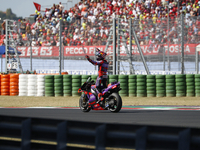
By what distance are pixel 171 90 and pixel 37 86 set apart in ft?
18.5

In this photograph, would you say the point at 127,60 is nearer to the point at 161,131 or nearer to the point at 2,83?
the point at 2,83

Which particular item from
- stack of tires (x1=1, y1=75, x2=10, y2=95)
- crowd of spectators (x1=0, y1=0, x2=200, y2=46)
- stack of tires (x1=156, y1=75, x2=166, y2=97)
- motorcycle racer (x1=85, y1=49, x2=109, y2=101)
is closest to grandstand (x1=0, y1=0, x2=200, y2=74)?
crowd of spectators (x1=0, y1=0, x2=200, y2=46)

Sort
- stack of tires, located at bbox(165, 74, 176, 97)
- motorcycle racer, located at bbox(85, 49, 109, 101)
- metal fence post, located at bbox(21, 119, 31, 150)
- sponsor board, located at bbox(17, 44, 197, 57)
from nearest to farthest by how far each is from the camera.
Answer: metal fence post, located at bbox(21, 119, 31, 150)
motorcycle racer, located at bbox(85, 49, 109, 101)
stack of tires, located at bbox(165, 74, 176, 97)
sponsor board, located at bbox(17, 44, 197, 57)

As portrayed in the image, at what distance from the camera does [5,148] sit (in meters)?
3.49

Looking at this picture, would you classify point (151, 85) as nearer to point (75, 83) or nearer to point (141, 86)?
point (141, 86)

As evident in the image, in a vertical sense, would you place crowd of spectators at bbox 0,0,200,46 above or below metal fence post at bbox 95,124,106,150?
above

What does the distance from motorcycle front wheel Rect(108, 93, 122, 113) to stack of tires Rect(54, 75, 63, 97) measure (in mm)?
5979

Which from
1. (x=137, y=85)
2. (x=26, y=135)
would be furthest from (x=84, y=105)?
(x=26, y=135)

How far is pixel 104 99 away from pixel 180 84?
5.90 m

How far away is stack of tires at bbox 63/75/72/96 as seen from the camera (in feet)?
49.4

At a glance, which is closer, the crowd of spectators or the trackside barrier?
the trackside barrier

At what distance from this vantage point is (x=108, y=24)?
51.3ft

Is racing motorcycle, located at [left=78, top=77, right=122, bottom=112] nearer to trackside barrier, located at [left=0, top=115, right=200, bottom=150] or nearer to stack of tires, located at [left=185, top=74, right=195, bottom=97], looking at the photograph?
trackside barrier, located at [left=0, top=115, right=200, bottom=150]

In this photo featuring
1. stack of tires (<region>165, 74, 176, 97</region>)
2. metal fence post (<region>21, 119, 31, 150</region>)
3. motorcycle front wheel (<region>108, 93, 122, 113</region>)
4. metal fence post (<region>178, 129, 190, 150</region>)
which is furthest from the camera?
stack of tires (<region>165, 74, 176, 97</region>)
